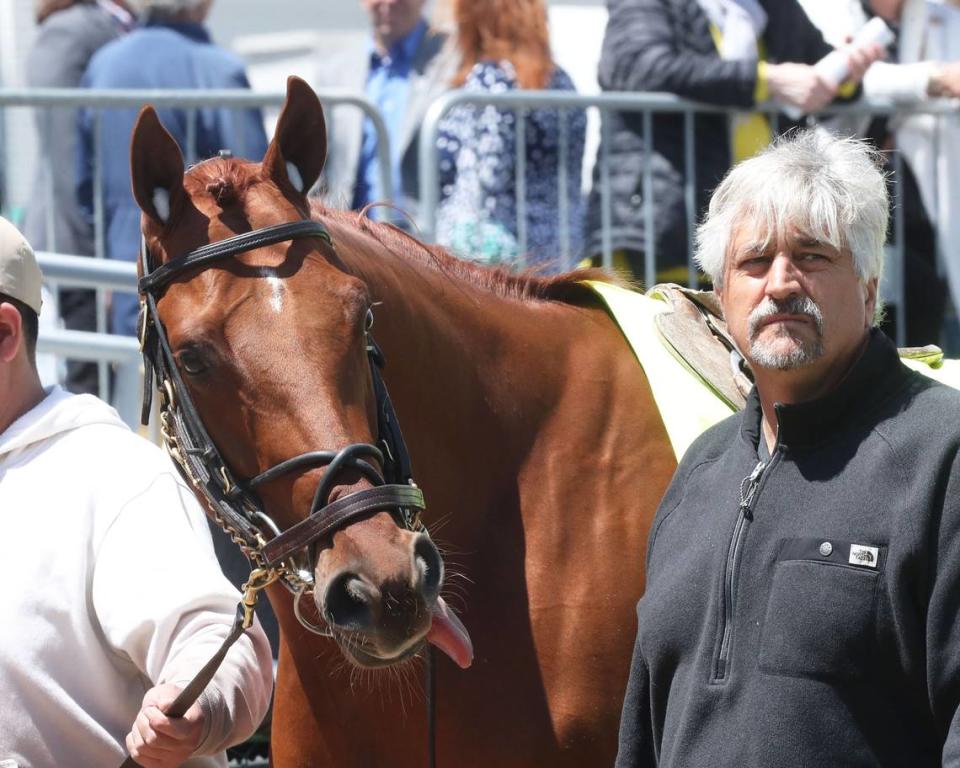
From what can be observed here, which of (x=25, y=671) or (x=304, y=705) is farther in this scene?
(x=304, y=705)

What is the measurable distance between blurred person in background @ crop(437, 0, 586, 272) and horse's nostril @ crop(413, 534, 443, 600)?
9.09 feet

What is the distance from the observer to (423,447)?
333 centimetres

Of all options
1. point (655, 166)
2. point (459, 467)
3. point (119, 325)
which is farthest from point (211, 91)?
point (459, 467)

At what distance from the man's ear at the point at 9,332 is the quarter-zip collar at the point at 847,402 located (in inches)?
52.1

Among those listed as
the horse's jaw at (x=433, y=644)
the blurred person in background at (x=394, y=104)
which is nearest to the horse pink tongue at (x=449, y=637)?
the horse's jaw at (x=433, y=644)

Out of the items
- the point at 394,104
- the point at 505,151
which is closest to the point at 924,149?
the point at 505,151

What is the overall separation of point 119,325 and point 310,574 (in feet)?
9.64

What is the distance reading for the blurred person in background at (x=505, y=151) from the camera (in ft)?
18.5

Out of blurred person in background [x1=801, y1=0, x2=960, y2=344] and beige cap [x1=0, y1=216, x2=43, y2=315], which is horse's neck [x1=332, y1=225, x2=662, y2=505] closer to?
beige cap [x1=0, y1=216, x2=43, y2=315]

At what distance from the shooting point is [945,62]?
593 cm

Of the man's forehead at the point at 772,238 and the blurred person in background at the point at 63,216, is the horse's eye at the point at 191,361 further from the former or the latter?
the blurred person in background at the point at 63,216

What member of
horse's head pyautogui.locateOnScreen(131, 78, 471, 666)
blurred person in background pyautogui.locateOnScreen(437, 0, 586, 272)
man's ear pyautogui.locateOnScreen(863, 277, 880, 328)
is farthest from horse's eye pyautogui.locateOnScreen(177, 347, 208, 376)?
blurred person in background pyautogui.locateOnScreen(437, 0, 586, 272)

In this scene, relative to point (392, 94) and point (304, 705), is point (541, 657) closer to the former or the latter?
point (304, 705)

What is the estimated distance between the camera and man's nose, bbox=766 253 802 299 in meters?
2.47
